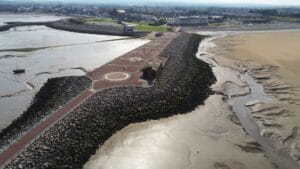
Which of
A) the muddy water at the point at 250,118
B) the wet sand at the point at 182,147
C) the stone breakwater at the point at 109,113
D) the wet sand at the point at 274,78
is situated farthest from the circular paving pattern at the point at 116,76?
the wet sand at the point at 274,78

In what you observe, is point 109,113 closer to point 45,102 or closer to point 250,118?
point 45,102

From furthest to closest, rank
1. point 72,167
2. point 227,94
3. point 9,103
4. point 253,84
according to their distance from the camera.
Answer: point 253,84, point 227,94, point 9,103, point 72,167

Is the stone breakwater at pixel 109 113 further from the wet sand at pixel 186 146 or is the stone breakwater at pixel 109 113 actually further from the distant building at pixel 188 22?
the distant building at pixel 188 22

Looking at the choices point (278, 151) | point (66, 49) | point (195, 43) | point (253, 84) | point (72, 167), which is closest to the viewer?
point (72, 167)

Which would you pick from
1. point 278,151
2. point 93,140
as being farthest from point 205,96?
point 93,140

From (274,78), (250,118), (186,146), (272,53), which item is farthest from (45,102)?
(272,53)

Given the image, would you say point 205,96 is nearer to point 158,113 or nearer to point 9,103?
point 158,113
